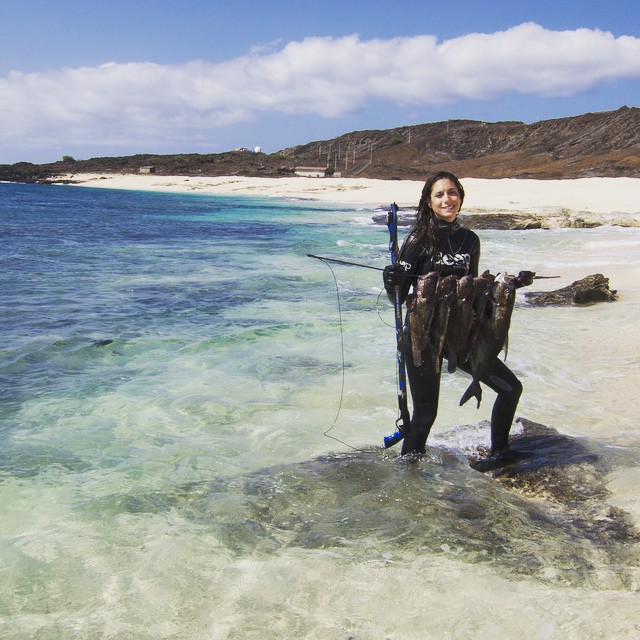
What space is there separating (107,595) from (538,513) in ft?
8.99

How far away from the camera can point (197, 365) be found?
27.2 ft

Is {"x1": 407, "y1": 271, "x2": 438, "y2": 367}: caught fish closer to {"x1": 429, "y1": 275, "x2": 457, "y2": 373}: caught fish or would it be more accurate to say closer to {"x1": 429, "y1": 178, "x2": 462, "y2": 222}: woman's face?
{"x1": 429, "y1": 275, "x2": 457, "y2": 373}: caught fish

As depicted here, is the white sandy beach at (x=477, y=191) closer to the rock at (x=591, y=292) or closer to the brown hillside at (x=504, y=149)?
the brown hillside at (x=504, y=149)

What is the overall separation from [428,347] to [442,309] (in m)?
0.30

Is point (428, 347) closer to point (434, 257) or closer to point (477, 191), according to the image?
point (434, 257)

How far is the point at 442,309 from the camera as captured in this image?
157 inches

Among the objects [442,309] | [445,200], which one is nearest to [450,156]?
[445,200]

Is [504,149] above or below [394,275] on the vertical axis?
above

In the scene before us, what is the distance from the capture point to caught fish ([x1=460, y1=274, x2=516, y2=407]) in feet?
13.1

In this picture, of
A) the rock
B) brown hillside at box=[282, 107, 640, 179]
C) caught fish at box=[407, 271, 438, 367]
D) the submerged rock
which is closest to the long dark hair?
caught fish at box=[407, 271, 438, 367]

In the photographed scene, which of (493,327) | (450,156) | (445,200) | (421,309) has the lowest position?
(493,327)

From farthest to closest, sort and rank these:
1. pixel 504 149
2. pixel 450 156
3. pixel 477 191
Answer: pixel 450 156 < pixel 504 149 < pixel 477 191

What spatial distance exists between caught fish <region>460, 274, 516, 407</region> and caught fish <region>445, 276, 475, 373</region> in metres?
0.08

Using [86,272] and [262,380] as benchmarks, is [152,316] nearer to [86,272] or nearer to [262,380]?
[262,380]
